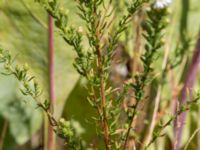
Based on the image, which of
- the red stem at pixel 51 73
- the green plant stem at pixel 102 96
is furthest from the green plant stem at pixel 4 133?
the green plant stem at pixel 102 96

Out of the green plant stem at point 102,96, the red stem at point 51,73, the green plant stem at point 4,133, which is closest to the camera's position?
the green plant stem at point 102,96

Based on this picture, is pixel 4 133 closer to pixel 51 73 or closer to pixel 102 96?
pixel 51 73

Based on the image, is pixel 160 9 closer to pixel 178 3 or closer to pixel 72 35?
pixel 72 35

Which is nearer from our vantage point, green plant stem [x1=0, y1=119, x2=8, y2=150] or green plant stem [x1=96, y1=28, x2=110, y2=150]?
green plant stem [x1=96, y1=28, x2=110, y2=150]

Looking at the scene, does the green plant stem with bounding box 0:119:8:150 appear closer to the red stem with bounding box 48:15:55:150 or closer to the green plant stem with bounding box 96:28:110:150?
the red stem with bounding box 48:15:55:150

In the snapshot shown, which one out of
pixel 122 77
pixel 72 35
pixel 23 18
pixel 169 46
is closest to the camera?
pixel 72 35

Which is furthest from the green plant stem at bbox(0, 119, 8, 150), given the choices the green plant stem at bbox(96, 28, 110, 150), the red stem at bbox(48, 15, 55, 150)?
the green plant stem at bbox(96, 28, 110, 150)

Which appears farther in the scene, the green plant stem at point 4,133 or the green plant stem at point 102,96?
the green plant stem at point 4,133

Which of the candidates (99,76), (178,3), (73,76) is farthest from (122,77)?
(99,76)

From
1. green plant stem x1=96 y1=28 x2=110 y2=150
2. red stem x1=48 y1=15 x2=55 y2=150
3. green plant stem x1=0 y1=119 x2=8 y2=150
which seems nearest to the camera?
green plant stem x1=96 y1=28 x2=110 y2=150

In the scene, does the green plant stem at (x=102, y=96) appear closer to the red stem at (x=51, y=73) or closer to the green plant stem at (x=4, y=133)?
the red stem at (x=51, y=73)

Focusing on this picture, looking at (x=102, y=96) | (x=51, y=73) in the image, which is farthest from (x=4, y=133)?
(x=102, y=96)
